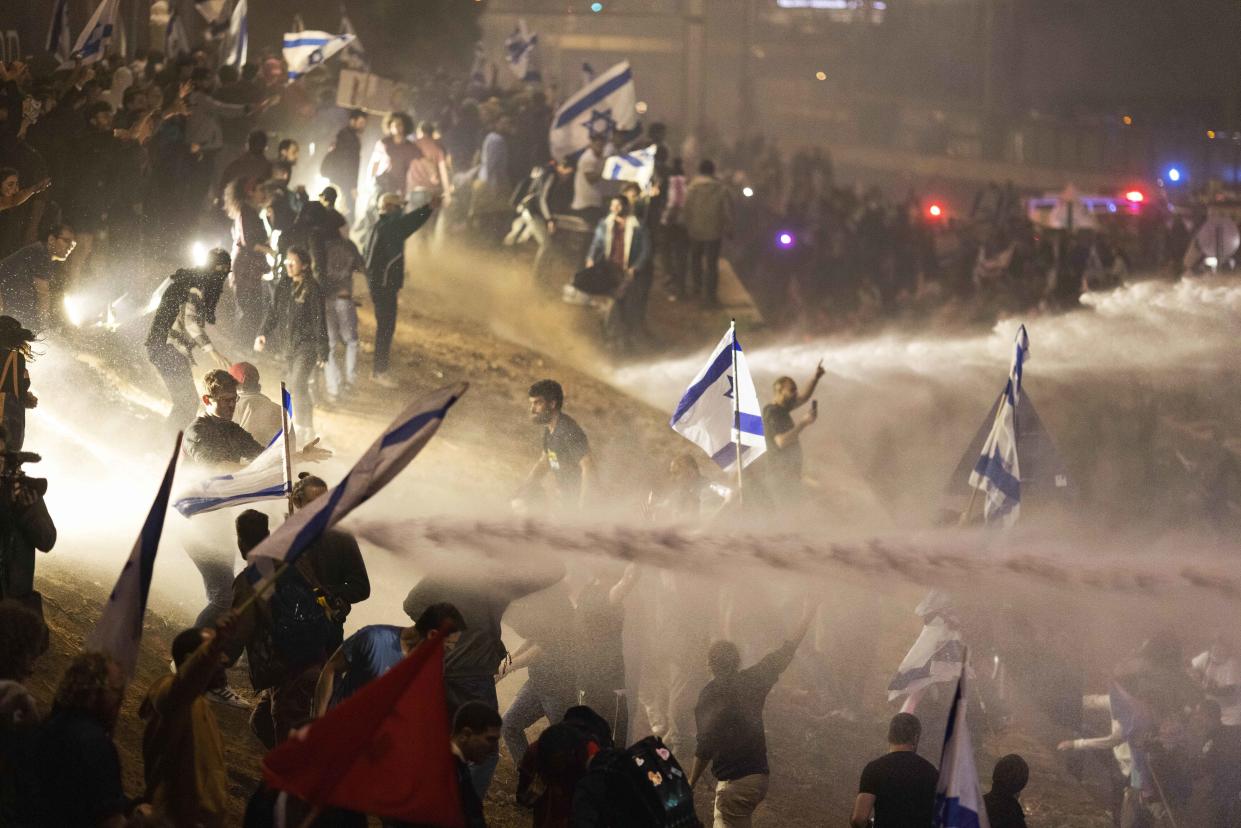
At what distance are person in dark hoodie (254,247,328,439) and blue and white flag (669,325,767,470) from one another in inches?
165

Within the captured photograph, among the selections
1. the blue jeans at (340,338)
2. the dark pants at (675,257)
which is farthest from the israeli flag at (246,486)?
the dark pants at (675,257)

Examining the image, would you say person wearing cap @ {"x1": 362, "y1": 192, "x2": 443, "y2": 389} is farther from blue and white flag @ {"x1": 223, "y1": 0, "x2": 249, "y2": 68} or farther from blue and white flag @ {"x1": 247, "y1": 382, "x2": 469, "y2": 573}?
blue and white flag @ {"x1": 247, "y1": 382, "x2": 469, "y2": 573}

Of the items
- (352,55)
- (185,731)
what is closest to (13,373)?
(185,731)

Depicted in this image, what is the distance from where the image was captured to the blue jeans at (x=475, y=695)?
8742 millimetres

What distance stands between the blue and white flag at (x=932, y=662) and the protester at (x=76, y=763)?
837cm

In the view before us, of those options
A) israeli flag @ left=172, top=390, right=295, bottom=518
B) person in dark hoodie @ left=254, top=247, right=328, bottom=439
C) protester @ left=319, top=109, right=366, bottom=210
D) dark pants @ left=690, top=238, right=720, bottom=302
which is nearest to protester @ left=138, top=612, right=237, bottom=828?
israeli flag @ left=172, top=390, right=295, bottom=518

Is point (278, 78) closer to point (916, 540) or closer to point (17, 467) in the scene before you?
point (916, 540)

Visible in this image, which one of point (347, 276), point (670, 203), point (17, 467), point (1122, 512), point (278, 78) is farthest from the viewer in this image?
point (670, 203)

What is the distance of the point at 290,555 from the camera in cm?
681

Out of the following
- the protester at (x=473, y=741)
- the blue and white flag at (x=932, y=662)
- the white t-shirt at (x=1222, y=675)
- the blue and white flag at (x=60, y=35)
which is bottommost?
the white t-shirt at (x=1222, y=675)

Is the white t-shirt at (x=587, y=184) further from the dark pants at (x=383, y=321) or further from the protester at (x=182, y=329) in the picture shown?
the protester at (x=182, y=329)

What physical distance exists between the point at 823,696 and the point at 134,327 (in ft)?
23.2

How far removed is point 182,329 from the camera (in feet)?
46.2

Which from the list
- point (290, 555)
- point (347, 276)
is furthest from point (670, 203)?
point (290, 555)
